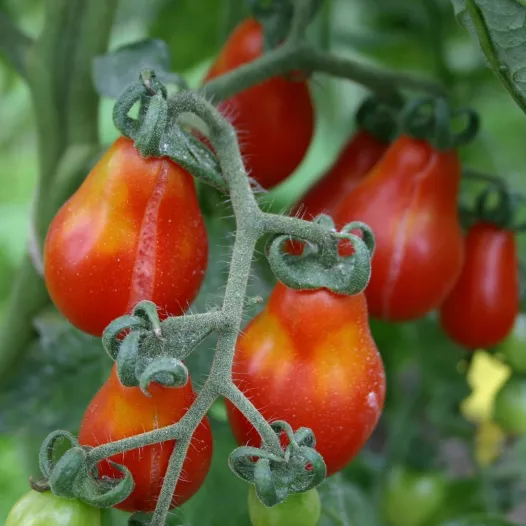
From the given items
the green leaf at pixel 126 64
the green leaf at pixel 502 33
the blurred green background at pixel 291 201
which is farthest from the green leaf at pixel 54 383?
the green leaf at pixel 502 33

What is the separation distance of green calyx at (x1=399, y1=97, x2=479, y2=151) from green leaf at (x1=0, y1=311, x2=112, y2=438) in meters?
0.36

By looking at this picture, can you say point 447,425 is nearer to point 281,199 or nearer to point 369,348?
point 369,348

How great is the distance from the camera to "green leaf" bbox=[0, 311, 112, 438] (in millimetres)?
817

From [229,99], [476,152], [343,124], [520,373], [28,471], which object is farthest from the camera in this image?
[343,124]

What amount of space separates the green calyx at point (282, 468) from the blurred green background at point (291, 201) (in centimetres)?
13

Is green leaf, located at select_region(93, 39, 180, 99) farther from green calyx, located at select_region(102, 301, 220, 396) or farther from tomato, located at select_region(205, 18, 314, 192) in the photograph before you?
green calyx, located at select_region(102, 301, 220, 396)

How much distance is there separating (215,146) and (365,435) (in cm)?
23

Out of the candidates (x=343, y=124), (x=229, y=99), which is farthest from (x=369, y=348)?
(x=343, y=124)

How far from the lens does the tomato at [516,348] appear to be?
1011mm

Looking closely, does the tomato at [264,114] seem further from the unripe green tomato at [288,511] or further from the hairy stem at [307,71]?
the unripe green tomato at [288,511]

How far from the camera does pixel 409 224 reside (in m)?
0.73

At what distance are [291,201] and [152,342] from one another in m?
1.00

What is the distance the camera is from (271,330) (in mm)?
590

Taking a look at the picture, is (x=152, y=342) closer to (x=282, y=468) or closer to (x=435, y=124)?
(x=282, y=468)
